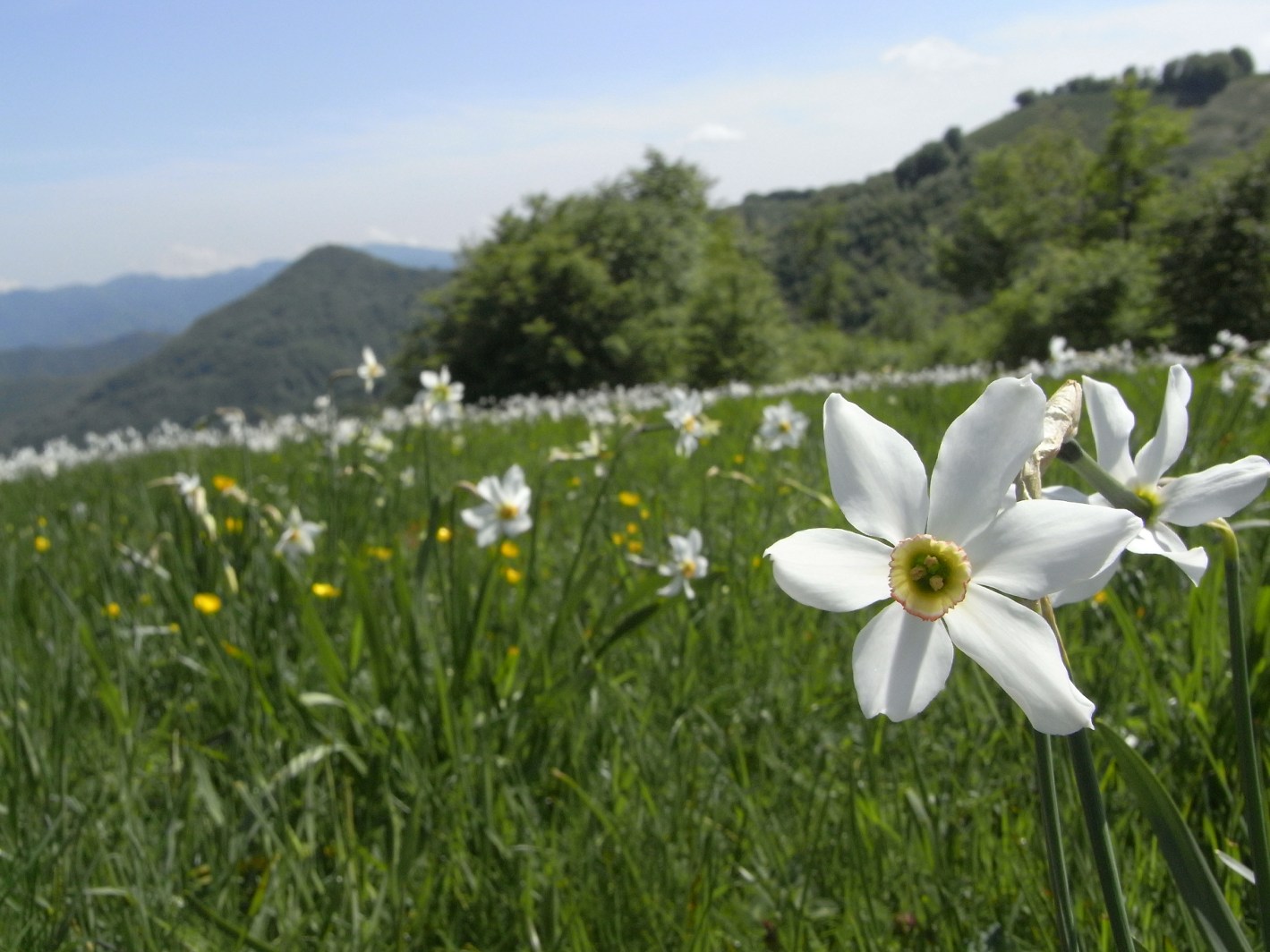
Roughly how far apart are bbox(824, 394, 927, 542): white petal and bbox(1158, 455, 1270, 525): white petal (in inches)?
9.7

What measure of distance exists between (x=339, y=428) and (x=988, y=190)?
2757 inches

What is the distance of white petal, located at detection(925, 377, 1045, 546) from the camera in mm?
614

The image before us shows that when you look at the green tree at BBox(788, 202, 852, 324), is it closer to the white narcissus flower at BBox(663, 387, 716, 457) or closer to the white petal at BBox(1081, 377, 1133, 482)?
the white narcissus flower at BBox(663, 387, 716, 457)

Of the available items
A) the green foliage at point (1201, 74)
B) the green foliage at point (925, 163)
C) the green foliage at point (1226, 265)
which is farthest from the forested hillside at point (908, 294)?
the green foliage at point (1201, 74)

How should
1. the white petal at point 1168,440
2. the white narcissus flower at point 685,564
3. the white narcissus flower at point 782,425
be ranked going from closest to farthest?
the white petal at point 1168,440 < the white narcissus flower at point 685,564 < the white narcissus flower at point 782,425

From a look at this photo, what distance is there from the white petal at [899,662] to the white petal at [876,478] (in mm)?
69

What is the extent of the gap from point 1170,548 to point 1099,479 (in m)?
0.14

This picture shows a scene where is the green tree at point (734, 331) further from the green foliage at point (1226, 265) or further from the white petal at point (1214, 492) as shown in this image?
the white petal at point (1214, 492)

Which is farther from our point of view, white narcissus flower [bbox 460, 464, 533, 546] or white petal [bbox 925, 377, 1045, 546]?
white narcissus flower [bbox 460, 464, 533, 546]

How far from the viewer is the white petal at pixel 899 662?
0.66 meters

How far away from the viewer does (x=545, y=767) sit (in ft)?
6.93

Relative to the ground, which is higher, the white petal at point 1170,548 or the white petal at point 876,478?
the white petal at point 876,478

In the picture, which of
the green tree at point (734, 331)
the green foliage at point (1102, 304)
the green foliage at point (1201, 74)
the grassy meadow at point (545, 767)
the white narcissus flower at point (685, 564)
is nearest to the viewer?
the grassy meadow at point (545, 767)

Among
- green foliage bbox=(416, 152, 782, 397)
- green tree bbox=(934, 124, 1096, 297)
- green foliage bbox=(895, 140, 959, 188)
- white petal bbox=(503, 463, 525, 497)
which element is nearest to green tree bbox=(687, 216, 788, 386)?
green foliage bbox=(416, 152, 782, 397)
